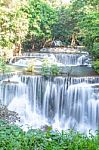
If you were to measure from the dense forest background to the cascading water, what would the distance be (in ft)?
13.5

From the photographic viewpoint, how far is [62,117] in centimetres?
1568

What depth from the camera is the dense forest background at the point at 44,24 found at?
21666 mm

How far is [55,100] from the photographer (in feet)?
53.1

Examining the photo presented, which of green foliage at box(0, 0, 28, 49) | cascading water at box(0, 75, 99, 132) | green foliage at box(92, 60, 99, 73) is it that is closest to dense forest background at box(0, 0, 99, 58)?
green foliage at box(0, 0, 28, 49)

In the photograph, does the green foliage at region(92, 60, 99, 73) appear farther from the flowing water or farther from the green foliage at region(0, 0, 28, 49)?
the green foliage at region(0, 0, 28, 49)

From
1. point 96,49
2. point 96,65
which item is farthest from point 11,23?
point 96,65

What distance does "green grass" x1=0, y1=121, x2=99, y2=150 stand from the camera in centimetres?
424

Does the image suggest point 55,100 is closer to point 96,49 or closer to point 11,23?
point 96,49

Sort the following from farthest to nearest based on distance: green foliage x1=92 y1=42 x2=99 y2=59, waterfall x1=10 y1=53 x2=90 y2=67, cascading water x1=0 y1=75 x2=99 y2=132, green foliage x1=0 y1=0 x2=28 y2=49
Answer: waterfall x1=10 y1=53 x2=90 y2=67, green foliage x1=0 y1=0 x2=28 y2=49, green foliage x1=92 y1=42 x2=99 y2=59, cascading water x1=0 y1=75 x2=99 y2=132

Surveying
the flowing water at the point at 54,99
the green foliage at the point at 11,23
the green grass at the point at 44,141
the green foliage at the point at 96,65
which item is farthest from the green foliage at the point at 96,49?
the green grass at the point at 44,141

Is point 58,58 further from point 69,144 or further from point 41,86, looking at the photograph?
point 69,144

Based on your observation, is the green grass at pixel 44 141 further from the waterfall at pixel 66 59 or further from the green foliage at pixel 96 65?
the waterfall at pixel 66 59

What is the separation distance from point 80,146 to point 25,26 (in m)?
21.6

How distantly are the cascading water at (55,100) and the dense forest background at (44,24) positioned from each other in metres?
4.12
